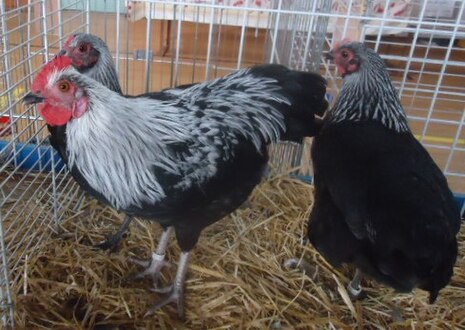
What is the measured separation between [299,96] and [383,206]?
0.53m

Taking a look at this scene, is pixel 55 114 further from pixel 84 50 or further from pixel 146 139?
pixel 84 50

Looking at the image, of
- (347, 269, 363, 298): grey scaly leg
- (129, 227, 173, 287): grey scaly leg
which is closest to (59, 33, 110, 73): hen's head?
(129, 227, 173, 287): grey scaly leg

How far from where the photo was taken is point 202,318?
1.49 metres

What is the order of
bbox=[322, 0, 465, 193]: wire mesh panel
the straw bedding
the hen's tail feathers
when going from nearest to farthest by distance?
the straw bedding → the hen's tail feathers → bbox=[322, 0, 465, 193]: wire mesh panel

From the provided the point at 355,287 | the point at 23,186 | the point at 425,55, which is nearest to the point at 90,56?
the point at 23,186

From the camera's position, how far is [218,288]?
160 centimetres

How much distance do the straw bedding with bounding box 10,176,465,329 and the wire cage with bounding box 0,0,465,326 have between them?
0.09 m

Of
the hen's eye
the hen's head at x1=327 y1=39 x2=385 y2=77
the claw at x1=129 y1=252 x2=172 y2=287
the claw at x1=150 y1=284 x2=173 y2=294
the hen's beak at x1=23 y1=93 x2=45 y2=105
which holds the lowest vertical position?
the claw at x1=150 y1=284 x2=173 y2=294

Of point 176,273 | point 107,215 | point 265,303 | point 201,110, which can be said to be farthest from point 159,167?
point 107,215

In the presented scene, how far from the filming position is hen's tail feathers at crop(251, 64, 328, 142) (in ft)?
5.16

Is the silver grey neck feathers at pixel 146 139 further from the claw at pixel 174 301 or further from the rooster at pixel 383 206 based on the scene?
the claw at pixel 174 301

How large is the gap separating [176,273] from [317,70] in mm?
1098

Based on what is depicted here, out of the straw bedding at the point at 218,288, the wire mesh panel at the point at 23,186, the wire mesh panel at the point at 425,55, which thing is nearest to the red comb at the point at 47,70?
the wire mesh panel at the point at 23,186

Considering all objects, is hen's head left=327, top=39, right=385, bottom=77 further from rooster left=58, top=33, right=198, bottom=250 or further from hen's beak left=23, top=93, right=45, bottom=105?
hen's beak left=23, top=93, right=45, bottom=105
